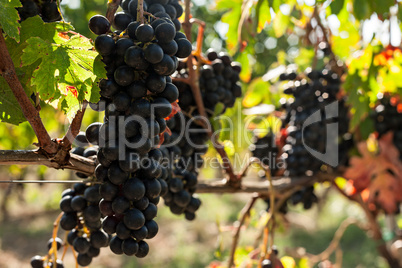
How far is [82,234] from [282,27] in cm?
159

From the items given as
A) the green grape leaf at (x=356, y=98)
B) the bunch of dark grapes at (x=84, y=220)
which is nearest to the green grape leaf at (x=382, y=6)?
the green grape leaf at (x=356, y=98)

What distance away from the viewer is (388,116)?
186cm

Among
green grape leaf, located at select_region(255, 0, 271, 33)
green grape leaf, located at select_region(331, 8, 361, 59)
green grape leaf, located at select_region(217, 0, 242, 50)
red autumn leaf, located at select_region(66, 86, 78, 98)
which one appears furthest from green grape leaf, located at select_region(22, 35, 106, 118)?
green grape leaf, located at select_region(331, 8, 361, 59)

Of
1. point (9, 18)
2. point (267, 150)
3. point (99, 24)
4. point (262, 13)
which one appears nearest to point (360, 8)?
point (262, 13)

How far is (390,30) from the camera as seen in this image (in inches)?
67.3

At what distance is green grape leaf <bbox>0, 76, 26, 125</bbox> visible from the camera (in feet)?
2.65

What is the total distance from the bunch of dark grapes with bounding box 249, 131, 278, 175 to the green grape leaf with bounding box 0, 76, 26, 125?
1.28m

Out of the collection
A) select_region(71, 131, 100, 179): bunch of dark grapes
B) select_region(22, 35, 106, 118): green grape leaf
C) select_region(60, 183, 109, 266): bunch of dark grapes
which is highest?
select_region(22, 35, 106, 118): green grape leaf

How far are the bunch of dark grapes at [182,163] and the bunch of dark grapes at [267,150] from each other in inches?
25.9

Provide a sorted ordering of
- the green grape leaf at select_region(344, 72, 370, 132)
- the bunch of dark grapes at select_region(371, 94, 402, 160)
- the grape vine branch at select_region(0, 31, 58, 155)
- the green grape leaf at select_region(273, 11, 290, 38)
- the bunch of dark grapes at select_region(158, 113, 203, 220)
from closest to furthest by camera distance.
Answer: the grape vine branch at select_region(0, 31, 58, 155), the bunch of dark grapes at select_region(158, 113, 203, 220), the green grape leaf at select_region(344, 72, 370, 132), the bunch of dark grapes at select_region(371, 94, 402, 160), the green grape leaf at select_region(273, 11, 290, 38)

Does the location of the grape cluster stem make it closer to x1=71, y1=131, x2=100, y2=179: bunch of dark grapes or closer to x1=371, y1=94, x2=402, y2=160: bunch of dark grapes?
x1=71, y1=131, x2=100, y2=179: bunch of dark grapes

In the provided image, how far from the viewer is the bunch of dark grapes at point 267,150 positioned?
1896mm

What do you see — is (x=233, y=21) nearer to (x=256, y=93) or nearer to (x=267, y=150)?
(x=256, y=93)

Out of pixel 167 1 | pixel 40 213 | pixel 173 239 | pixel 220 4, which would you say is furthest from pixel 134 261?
pixel 167 1
